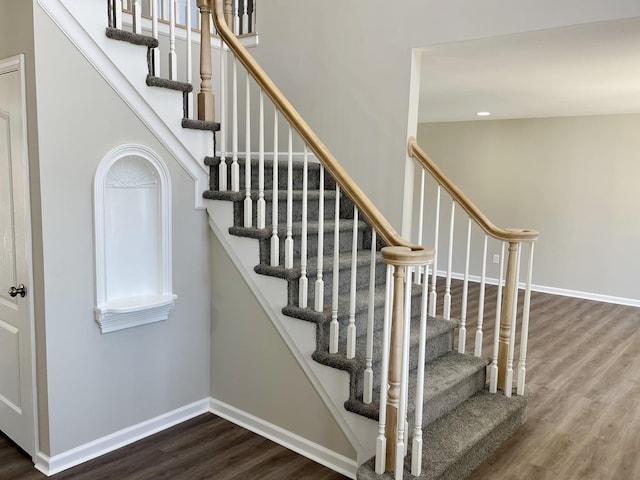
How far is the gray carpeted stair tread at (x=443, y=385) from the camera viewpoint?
2447mm

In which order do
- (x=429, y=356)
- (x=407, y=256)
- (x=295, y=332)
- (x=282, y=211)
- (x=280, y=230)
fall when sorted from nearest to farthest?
(x=407, y=256)
(x=295, y=332)
(x=280, y=230)
(x=429, y=356)
(x=282, y=211)

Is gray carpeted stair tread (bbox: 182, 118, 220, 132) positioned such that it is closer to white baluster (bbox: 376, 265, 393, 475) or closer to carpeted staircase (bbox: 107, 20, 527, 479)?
carpeted staircase (bbox: 107, 20, 527, 479)

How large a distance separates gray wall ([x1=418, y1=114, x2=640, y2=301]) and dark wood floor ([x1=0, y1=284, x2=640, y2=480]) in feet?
7.80

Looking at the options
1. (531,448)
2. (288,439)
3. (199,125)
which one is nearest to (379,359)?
(288,439)

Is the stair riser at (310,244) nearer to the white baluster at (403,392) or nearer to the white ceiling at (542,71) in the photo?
the white baluster at (403,392)

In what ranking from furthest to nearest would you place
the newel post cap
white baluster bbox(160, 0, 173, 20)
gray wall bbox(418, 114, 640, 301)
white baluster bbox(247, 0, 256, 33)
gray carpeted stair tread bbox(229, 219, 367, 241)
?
gray wall bbox(418, 114, 640, 301), white baluster bbox(247, 0, 256, 33), white baluster bbox(160, 0, 173, 20), gray carpeted stair tread bbox(229, 219, 367, 241), the newel post cap

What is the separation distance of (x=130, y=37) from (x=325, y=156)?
3.84 feet

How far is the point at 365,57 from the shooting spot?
3375 millimetres

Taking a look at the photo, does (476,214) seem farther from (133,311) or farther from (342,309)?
(133,311)

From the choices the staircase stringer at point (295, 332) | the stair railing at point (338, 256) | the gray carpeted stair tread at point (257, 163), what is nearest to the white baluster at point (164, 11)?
the stair railing at point (338, 256)

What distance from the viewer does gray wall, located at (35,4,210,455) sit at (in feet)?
7.71

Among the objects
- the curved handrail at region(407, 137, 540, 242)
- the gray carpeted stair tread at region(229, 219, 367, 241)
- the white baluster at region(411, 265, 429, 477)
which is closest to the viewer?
the white baluster at region(411, 265, 429, 477)

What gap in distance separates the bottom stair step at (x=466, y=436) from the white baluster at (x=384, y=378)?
0.07 metres

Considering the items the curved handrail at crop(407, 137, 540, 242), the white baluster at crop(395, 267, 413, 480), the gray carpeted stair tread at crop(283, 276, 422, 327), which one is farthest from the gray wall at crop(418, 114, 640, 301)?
the white baluster at crop(395, 267, 413, 480)
